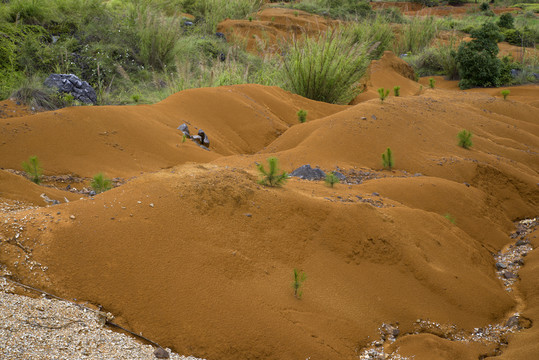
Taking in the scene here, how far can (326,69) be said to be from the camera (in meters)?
10.7

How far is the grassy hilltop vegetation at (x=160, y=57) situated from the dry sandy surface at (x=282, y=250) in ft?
14.5

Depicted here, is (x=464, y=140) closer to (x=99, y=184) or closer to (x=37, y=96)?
(x=99, y=184)

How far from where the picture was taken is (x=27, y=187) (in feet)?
14.9

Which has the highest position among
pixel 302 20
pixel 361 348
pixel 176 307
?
pixel 176 307

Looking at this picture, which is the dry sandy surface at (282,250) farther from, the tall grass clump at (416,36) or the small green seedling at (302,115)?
the tall grass clump at (416,36)

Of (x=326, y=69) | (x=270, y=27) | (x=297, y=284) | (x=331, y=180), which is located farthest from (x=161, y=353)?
(x=270, y=27)

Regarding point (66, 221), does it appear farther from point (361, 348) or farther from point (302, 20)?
point (302, 20)

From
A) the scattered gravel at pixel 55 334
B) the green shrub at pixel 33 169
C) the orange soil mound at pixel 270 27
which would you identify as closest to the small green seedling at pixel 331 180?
the scattered gravel at pixel 55 334

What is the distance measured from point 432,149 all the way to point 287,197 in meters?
3.48

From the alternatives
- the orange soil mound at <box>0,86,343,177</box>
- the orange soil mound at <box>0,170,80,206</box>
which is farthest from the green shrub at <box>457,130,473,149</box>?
the orange soil mound at <box>0,170,80,206</box>

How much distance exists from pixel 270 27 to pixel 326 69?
35.5 ft

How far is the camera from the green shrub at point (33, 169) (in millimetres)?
5375

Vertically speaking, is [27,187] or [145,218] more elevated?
[145,218]

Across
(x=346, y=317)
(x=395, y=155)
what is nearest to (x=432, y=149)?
(x=395, y=155)
